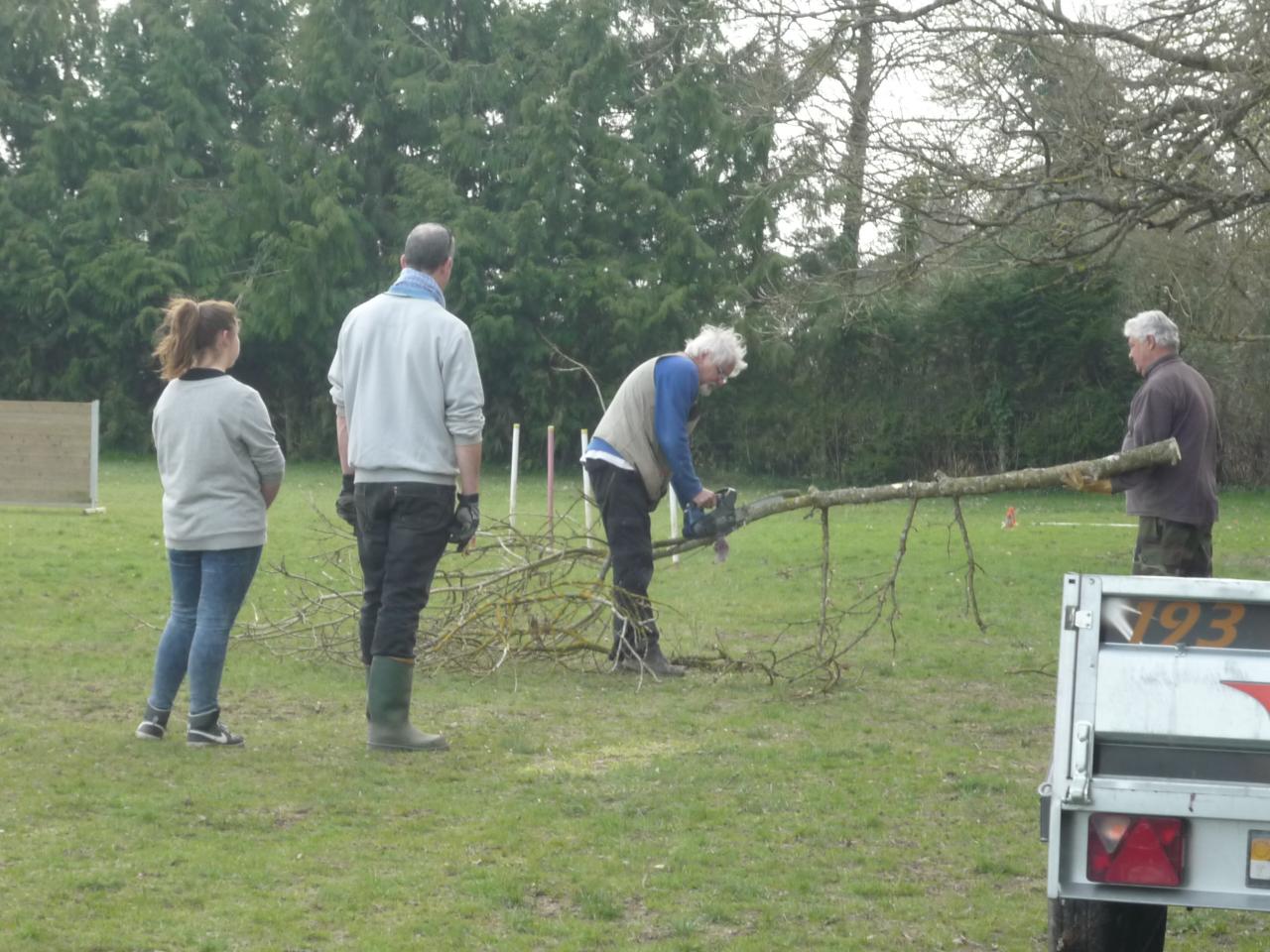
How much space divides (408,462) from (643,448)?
210 centimetres

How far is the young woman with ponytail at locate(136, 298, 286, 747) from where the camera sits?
6613 millimetres

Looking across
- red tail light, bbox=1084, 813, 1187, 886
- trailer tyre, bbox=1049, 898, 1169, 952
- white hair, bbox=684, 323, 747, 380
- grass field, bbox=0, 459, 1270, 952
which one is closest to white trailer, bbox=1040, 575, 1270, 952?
red tail light, bbox=1084, 813, 1187, 886

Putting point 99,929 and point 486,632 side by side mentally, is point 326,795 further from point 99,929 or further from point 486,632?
point 486,632

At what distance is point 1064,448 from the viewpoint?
29.1 meters

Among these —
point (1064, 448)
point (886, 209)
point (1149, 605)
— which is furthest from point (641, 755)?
point (1064, 448)

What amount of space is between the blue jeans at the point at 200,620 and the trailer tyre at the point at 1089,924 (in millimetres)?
3722

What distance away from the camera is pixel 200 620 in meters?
6.65

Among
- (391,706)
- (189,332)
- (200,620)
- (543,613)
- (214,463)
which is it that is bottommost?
(391,706)

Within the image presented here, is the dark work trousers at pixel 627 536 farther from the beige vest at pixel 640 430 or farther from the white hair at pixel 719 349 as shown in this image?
the white hair at pixel 719 349

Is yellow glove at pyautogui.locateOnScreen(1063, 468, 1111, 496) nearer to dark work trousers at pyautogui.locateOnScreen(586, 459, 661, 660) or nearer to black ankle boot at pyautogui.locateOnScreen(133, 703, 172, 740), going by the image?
dark work trousers at pyautogui.locateOnScreen(586, 459, 661, 660)

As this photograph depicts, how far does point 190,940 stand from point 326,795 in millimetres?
1623

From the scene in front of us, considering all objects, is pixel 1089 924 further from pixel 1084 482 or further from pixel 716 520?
pixel 716 520

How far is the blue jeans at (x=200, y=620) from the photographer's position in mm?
6633

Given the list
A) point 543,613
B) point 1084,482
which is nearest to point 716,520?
point 543,613
